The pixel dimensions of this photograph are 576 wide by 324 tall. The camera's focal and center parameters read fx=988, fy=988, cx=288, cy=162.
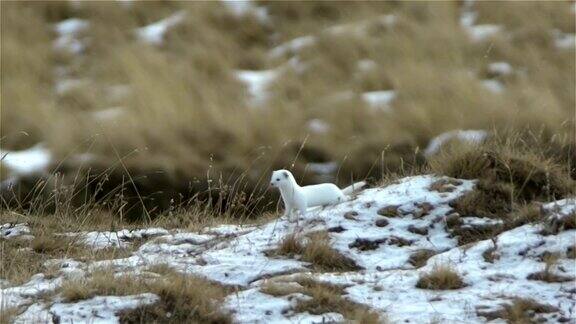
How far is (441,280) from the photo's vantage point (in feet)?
17.8

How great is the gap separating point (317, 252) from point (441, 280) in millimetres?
905

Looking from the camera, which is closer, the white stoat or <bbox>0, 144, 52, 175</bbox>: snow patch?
the white stoat

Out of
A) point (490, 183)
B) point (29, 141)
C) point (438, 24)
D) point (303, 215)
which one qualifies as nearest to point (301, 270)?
point (303, 215)

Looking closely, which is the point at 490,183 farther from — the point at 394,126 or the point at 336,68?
the point at 336,68

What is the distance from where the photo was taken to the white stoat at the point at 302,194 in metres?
7.32

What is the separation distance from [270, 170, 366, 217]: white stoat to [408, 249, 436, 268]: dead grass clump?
125cm

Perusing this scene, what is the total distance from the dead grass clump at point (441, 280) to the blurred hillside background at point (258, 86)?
501cm

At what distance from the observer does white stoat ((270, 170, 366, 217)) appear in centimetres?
732

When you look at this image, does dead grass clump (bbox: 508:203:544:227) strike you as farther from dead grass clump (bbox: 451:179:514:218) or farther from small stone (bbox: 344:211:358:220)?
small stone (bbox: 344:211:358:220)

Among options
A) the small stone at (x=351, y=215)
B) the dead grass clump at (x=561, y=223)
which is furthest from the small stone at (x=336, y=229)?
the dead grass clump at (x=561, y=223)

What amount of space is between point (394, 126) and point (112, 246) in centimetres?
619

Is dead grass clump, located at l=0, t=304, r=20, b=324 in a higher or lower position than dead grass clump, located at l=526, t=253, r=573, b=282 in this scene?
higher

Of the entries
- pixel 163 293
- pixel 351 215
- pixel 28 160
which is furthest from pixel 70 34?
pixel 163 293

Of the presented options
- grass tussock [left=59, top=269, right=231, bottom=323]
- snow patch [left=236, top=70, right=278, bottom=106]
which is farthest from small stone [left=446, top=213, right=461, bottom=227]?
snow patch [left=236, top=70, right=278, bottom=106]
